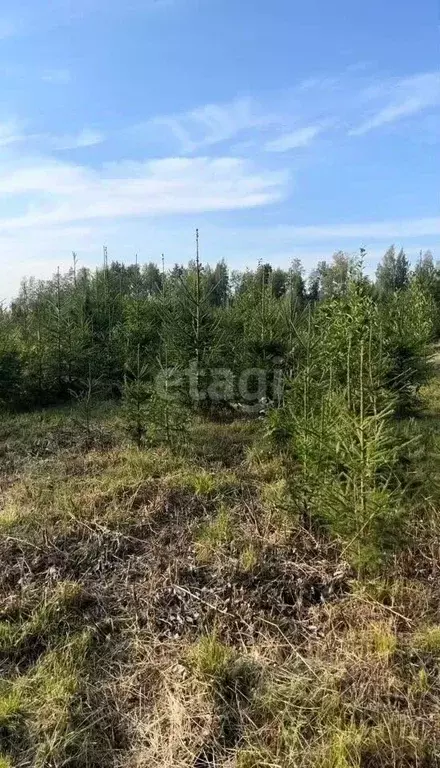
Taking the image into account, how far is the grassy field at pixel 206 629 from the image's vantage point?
3016 mm

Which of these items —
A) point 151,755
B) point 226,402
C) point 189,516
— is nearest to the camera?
point 151,755

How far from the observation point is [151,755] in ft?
9.80

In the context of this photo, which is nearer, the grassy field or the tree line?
the grassy field

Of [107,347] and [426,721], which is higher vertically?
[107,347]

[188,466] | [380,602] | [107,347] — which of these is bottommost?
[380,602]

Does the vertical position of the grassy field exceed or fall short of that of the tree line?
it falls short

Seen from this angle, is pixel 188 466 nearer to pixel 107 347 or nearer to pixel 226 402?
pixel 226 402

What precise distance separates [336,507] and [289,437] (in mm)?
2408

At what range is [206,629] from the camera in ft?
12.4

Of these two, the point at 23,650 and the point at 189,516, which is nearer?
the point at 23,650

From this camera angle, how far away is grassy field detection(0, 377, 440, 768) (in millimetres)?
3016

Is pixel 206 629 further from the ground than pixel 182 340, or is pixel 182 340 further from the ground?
pixel 182 340

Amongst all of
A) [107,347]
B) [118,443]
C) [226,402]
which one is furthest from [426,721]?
[107,347]

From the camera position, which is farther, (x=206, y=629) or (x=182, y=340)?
Result: (x=182, y=340)
